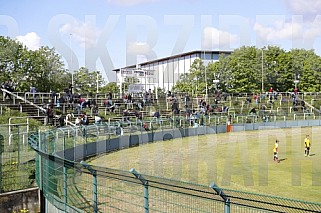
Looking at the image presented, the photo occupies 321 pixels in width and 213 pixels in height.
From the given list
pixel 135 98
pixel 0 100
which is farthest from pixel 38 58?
pixel 0 100

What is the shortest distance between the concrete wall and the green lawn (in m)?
6.85

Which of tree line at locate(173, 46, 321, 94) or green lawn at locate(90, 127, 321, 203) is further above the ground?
tree line at locate(173, 46, 321, 94)

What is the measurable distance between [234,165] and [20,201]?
39.9 feet

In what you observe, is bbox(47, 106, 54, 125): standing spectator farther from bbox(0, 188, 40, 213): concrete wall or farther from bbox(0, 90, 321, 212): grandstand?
bbox(0, 188, 40, 213): concrete wall

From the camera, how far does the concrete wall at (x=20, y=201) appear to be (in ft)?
32.7

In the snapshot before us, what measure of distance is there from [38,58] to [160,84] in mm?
51971

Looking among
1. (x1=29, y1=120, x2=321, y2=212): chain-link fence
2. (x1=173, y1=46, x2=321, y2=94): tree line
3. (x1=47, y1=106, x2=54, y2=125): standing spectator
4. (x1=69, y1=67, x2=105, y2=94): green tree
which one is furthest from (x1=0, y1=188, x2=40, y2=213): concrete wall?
(x1=69, y1=67, x2=105, y2=94): green tree

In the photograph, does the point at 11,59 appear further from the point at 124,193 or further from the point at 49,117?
the point at 124,193

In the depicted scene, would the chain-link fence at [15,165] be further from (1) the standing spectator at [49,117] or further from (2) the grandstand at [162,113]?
(1) the standing spectator at [49,117]

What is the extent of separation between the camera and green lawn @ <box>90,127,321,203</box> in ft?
49.9

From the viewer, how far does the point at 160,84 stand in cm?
10494

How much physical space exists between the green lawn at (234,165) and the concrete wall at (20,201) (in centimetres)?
685

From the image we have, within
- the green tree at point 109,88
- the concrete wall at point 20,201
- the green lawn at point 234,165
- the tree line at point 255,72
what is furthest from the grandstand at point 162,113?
the green tree at point 109,88

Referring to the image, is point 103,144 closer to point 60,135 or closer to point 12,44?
point 60,135
